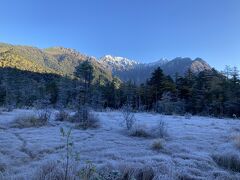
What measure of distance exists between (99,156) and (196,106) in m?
36.5

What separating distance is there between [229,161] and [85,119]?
7.07m

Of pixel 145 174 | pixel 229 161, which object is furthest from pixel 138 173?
pixel 229 161

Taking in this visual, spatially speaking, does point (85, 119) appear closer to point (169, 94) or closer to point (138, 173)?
point (138, 173)

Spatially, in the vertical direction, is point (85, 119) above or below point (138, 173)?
above

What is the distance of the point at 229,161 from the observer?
671 cm

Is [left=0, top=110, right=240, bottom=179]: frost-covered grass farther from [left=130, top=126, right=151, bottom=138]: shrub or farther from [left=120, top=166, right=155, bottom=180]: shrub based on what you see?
[left=130, top=126, right=151, bottom=138]: shrub

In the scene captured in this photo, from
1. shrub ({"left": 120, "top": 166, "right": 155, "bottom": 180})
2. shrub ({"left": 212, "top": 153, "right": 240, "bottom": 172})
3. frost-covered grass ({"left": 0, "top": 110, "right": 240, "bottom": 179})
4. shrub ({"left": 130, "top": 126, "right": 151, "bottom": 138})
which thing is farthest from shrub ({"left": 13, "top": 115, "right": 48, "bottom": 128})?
shrub ({"left": 212, "top": 153, "right": 240, "bottom": 172})

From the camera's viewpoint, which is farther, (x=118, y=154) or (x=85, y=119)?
(x=85, y=119)

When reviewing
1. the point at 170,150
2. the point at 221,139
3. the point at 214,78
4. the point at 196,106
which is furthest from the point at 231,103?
the point at 170,150

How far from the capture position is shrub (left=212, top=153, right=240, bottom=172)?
6566 mm

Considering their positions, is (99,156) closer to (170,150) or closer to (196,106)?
(170,150)

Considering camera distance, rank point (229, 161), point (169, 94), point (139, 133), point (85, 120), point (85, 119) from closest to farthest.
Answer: point (229, 161) < point (139, 133) < point (85, 120) < point (85, 119) < point (169, 94)

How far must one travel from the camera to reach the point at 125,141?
29.7ft

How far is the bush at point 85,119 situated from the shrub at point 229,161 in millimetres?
5846
